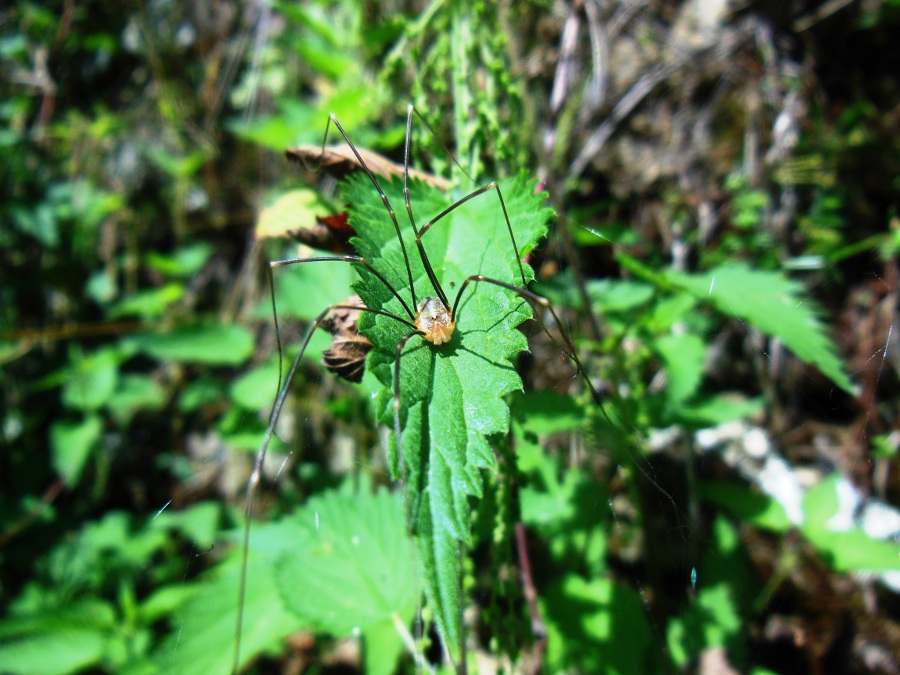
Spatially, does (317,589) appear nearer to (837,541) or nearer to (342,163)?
(342,163)

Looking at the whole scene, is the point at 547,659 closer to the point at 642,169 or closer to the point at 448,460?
the point at 448,460

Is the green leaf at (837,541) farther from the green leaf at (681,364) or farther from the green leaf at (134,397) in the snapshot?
the green leaf at (134,397)

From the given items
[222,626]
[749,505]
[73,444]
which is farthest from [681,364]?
[73,444]

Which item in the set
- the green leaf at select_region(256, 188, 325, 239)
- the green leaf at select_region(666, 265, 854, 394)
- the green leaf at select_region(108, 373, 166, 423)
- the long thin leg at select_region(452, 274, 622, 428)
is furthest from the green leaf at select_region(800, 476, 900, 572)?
the green leaf at select_region(108, 373, 166, 423)

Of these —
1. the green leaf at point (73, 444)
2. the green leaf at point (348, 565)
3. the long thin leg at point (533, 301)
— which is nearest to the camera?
the long thin leg at point (533, 301)

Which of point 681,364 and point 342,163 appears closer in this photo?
point 342,163

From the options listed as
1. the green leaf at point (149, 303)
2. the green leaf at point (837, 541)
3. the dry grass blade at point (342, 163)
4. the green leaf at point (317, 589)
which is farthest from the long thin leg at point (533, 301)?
the green leaf at point (149, 303)

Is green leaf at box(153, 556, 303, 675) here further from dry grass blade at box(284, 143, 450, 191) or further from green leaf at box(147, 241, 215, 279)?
green leaf at box(147, 241, 215, 279)
